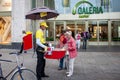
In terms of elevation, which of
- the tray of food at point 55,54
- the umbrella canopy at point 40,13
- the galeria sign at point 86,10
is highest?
the galeria sign at point 86,10

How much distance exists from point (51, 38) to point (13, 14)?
12084 mm

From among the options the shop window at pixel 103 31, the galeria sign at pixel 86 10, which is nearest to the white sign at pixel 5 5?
the galeria sign at pixel 86 10

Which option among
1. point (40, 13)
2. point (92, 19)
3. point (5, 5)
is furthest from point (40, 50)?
point (92, 19)

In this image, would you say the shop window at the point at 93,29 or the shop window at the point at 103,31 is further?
the shop window at the point at 93,29

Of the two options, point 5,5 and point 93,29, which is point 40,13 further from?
point 93,29

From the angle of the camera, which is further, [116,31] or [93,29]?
[93,29]

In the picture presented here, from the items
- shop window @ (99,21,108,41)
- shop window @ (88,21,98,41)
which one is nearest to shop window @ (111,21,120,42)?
shop window @ (99,21,108,41)

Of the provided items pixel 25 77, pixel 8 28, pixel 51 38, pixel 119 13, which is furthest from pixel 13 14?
pixel 25 77

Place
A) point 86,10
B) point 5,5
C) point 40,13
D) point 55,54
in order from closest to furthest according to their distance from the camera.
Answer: point 55,54, point 40,13, point 5,5, point 86,10

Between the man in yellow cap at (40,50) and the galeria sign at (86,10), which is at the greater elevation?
the galeria sign at (86,10)

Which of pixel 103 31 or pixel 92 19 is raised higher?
pixel 92 19

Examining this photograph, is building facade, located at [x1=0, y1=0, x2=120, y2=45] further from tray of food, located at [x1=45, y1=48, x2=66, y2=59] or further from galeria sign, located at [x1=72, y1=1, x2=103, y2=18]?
tray of food, located at [x1=45, y1=48, x2=66, y2=59]

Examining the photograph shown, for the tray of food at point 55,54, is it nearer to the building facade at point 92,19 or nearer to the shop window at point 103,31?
the building facade at point 92,19

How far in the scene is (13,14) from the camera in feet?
86.9
